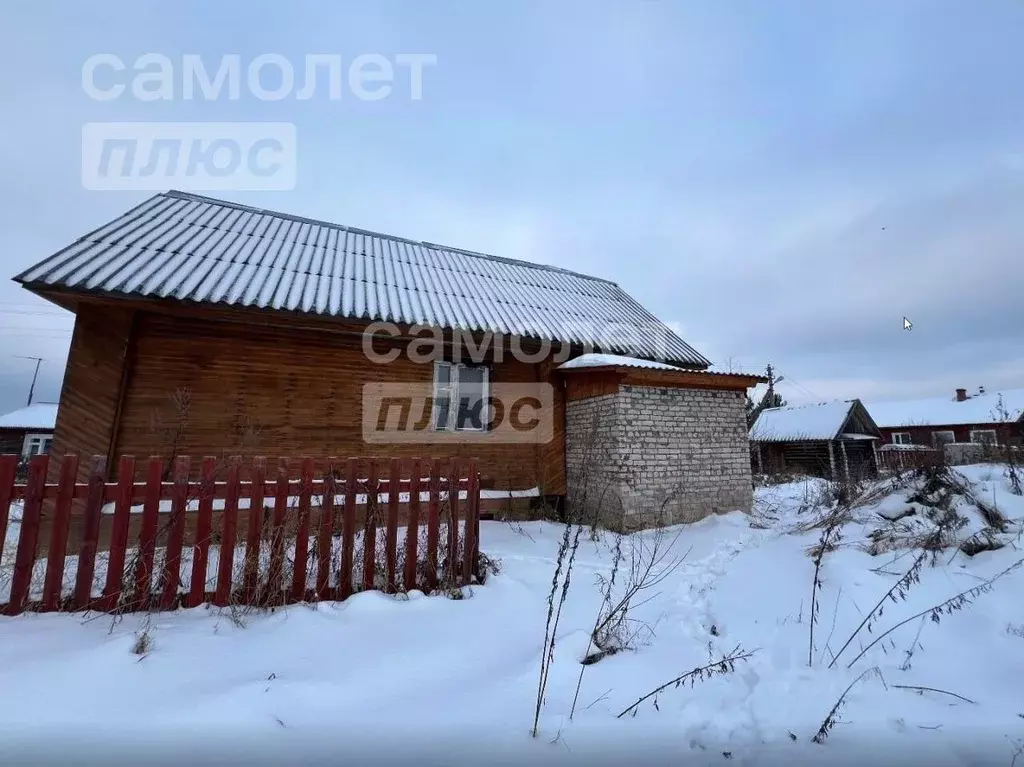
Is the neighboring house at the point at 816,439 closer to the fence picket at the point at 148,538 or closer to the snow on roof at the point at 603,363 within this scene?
the snow on roof at the point at 603,363

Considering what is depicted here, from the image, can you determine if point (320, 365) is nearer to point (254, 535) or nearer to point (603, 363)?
point (254, 535)

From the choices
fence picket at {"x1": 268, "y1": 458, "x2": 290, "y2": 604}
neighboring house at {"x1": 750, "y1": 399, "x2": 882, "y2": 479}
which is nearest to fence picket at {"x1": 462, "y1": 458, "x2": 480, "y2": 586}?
fence picket at {"x1": 268, "y1": 458, "x2": 290, "y2": 604}

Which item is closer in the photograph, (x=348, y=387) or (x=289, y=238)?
(x=348, y=387)

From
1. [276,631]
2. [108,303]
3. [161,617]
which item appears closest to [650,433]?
[276,631]

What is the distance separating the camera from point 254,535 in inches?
127

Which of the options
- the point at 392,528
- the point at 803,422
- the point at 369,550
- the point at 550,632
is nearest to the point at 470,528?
the point at 392,528

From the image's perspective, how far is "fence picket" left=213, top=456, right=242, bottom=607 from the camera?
10.2ft

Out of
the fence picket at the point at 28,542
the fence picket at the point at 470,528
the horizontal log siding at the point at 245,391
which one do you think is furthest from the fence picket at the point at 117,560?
the horizontal log siding at the point at 245,391

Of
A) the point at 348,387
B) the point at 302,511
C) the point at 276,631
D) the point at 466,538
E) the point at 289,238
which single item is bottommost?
the point at 276,631

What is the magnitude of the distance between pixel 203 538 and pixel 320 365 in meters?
4.18

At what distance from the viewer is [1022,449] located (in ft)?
25.1

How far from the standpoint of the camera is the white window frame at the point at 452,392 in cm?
773

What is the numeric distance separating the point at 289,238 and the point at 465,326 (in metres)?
4.87

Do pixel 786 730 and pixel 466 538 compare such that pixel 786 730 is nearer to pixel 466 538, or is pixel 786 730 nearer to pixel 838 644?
pixel 838 644
